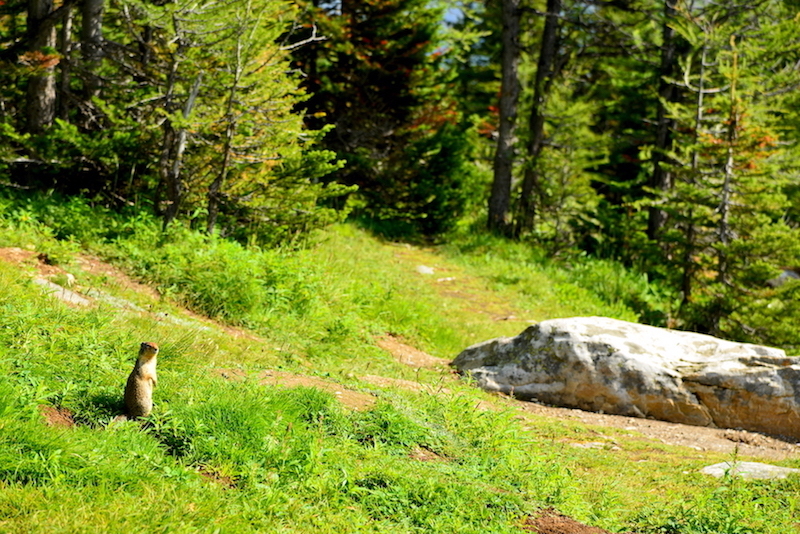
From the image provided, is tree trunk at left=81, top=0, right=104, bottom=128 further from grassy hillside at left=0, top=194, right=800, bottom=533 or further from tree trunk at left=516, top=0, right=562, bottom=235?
tree trunk at left=516, top=0, right=562, bottom=235

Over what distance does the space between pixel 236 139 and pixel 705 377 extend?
20.6 feet

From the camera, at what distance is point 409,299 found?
35.5ft

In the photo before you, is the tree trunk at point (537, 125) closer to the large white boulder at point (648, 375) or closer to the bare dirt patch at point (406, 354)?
the bare dirt patch at point (406, 354)

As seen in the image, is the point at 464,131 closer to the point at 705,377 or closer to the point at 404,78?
the point at 404,78

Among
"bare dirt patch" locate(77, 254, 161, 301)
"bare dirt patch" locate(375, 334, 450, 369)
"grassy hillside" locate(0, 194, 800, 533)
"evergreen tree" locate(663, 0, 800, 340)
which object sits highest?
"evergreen tree" locate(663, 0, 800, 340)

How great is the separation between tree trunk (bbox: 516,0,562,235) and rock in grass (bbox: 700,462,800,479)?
1099cm

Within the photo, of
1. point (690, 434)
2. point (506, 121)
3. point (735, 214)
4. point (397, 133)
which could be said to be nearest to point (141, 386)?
point (690, 434)

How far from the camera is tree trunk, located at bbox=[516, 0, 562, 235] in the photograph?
16.5 meters

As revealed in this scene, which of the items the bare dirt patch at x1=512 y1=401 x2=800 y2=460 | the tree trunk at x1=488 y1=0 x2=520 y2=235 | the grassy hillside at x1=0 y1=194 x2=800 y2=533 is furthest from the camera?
the tree trunk at x1=488 y1=0 x2=520 y2=235

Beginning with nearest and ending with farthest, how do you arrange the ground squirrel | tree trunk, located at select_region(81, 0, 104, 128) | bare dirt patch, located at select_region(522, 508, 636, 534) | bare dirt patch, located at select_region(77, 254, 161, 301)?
bare dirt patch, located at select_region(522, 508, 636, 534) → the ground squirrel → bare dirt patch, located at select_region(77, 254, 161, 301) → tree trunk, located at select_region(81, 0, 104, 128)

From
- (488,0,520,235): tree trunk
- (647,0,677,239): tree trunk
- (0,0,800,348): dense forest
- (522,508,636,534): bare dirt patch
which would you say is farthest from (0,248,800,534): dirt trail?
(647,0,677,239): tree trunk

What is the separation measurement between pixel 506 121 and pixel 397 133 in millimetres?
2602

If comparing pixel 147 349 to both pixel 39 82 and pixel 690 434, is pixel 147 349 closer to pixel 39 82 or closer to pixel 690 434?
pixel 690 434

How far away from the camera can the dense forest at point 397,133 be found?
9.47m
